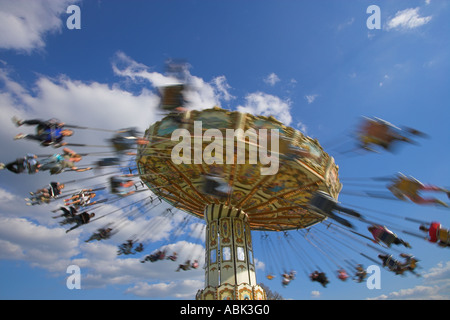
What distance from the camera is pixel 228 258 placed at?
10.8 metres

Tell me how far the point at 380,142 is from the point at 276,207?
5.54 metres

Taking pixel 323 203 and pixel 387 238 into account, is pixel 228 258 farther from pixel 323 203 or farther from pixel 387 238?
pixel 387 238

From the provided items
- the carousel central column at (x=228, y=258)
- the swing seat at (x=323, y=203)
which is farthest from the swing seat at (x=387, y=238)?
the carousel central column at (x=228, y=258)

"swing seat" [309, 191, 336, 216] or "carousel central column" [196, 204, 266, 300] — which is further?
"carousel central column" [196, 204, 266, 300]

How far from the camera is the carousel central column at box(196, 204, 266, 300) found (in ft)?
32.9

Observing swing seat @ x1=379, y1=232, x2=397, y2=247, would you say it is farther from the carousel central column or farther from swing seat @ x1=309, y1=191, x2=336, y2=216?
the carousel central column

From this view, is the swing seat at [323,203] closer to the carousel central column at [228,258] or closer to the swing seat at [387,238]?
the swing seat at [387,238]

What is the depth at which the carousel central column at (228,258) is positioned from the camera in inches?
395

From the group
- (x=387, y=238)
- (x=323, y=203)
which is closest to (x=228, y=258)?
(x=323, y=203)

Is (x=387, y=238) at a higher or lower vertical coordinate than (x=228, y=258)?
higher

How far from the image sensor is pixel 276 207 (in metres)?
12.7

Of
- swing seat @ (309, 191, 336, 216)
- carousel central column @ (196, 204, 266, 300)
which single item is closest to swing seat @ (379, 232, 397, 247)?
swing seat @ (309, 191, 336, 216)
